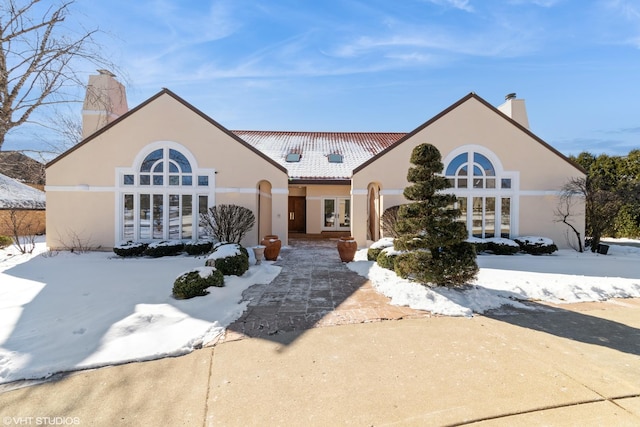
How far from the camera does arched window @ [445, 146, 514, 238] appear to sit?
13023mm

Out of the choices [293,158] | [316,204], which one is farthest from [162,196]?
[316,204]

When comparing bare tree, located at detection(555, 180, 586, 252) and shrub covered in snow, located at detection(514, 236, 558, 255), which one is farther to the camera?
bare tree, located at detection(555, 180, 586, 252)

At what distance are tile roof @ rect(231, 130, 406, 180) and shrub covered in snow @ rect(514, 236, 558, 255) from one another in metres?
8.34

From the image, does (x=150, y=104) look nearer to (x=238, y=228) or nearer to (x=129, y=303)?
(x=238, y=228)

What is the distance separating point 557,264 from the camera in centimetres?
1029

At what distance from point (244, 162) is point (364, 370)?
10505mm

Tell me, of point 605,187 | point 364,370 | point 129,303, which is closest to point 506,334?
point 364,370

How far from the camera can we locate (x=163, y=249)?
11594 millimetres

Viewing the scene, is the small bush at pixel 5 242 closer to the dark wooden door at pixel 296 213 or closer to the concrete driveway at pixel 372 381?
the dark wooden door at pixel 296 213

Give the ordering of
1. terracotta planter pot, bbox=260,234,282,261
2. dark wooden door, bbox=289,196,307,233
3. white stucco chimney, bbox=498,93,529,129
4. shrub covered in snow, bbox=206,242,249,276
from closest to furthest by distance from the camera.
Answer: shrub covered in snow, bbox=206,242,249,276 < terracotta planter pot, bbox=260,234,282,261 < white stucco chimney, bbox=498,93,529,129 < dark wooden door, bbox=289,196,307,233

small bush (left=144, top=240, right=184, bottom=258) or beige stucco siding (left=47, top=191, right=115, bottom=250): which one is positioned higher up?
beige stucco siding (left=47, top=191, right=115, bottom=250)

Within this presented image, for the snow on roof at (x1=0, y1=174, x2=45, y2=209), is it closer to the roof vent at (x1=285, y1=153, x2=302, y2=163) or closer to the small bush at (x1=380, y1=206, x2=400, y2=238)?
the roof vent at (x1=285, y1=153, x2=302, y2=163)

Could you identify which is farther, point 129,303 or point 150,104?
point 150,104

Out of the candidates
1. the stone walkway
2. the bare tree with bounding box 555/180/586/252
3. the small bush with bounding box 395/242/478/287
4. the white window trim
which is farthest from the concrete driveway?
the bare tree with bounding box 555/180/586/252
